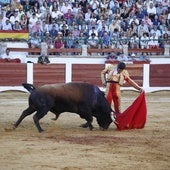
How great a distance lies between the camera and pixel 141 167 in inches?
305

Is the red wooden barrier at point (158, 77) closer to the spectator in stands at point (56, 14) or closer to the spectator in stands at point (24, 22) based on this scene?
the spectator in stands at point (56, 14)

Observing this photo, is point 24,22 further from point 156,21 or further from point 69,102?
point 69,102

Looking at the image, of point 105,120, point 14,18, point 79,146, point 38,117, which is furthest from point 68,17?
point 79,146

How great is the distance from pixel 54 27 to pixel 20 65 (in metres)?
1.94

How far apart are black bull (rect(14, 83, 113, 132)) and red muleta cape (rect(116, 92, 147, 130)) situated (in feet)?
0.73

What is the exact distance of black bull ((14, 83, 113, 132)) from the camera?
10.6 meters

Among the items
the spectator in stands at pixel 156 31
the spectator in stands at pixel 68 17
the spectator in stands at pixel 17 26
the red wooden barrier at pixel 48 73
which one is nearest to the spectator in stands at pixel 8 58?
the spectator in stands at pixel 17 26

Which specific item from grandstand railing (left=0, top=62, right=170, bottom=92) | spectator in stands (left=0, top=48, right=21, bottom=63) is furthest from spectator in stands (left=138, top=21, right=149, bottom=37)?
spectator in stands (left=0, top=48, right=21, bottom=63)

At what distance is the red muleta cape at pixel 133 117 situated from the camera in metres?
11.3

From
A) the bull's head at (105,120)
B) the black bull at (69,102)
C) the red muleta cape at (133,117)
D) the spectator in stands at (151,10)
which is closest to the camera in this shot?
the black bull at (69,102)

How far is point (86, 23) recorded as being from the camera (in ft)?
69.6

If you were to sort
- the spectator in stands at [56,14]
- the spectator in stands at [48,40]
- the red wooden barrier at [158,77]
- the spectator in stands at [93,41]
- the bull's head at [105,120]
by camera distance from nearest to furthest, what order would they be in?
1. the bull's head at [105,120]
2. the red wooden barrier at [158,77]
3. the spectator in stands at [48,40]
4. the spectator in stands at [93,41]
5. the spectator in stands at [56,14]

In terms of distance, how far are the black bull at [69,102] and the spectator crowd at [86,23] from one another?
9572 mm

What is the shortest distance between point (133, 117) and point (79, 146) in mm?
2401
